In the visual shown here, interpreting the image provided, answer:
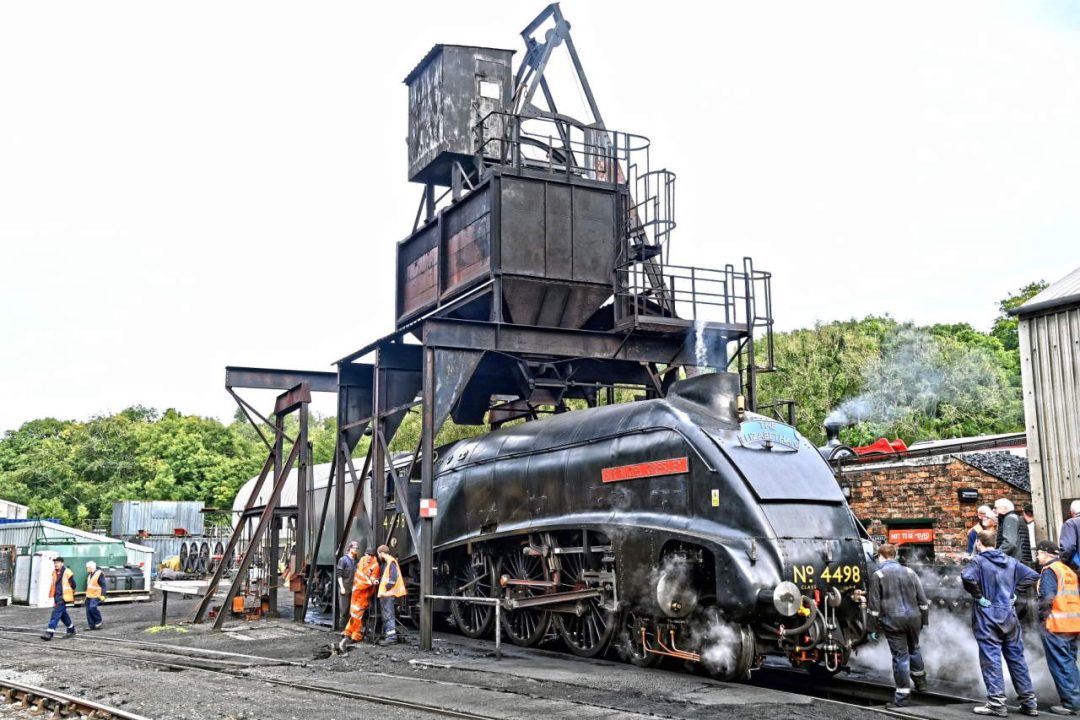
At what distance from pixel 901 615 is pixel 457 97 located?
12.2 meters

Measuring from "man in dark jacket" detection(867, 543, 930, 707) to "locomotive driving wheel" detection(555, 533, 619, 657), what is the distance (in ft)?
10.9

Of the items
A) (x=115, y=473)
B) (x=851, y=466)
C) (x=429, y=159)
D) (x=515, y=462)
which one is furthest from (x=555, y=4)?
(x=115, y=473)

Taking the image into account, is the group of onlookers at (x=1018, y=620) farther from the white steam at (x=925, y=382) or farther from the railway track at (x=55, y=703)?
the white steam at (x=925, y=382)

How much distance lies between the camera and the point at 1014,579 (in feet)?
31.7

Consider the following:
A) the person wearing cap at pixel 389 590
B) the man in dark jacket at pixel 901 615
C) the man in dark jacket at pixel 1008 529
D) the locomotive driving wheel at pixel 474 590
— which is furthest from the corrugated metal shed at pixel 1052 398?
the person wearing cap at pixel 389 590

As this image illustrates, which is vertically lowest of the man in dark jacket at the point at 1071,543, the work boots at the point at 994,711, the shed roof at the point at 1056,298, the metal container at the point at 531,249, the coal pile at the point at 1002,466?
the work boots at the point at 994,711

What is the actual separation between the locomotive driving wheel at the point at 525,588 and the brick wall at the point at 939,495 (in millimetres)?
6333

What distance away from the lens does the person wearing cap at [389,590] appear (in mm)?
15750

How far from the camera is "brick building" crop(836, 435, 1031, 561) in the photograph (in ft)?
58.4

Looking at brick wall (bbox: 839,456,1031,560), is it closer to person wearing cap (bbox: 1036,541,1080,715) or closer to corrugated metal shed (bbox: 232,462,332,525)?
person wearing cap (bbox: 1036,541,1080,715)

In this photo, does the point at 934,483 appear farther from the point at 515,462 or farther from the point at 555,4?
the point at 555,4

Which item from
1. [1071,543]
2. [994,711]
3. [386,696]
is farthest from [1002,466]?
[386,696]

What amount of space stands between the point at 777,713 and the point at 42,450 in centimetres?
6678

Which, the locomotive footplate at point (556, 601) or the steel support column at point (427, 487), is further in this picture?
the steel support column at point (427, 487)
